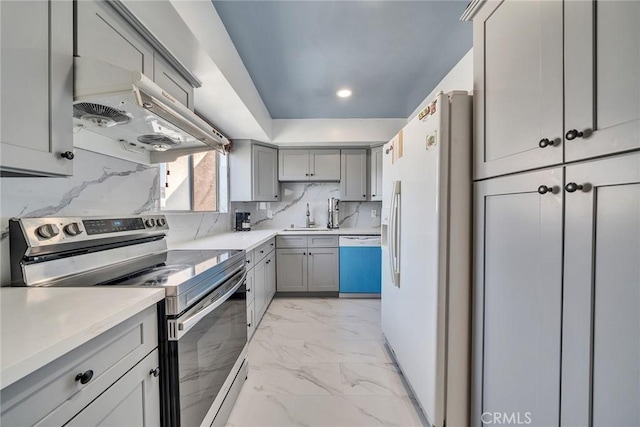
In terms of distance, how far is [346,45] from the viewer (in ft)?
6.52

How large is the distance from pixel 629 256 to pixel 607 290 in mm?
104

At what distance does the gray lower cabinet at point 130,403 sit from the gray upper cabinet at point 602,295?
133cm

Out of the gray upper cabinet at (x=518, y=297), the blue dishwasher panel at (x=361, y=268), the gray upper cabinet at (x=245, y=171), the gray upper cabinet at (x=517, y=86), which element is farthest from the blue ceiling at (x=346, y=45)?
the blue dishwasher panel at (x=361, y=268)

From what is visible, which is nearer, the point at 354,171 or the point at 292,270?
the point at 292,270

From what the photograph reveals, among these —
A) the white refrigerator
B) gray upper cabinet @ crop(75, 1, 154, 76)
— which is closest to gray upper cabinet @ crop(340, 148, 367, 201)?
the white refrigerator

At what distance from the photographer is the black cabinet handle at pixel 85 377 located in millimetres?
640

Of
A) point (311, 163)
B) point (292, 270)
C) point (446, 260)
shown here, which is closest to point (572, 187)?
point (446, 260)

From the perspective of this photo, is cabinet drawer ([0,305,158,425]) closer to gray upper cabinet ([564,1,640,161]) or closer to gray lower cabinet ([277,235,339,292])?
gray upper cabinet ([564,1,640,161])

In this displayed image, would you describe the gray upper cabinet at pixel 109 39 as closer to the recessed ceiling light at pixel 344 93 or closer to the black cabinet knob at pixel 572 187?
the black cabinet knob at pixel 572 187

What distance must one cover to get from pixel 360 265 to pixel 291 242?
985 millimetres

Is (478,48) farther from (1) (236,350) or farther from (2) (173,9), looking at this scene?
(1) (236,350)

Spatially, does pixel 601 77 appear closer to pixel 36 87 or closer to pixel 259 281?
pixel 36 87

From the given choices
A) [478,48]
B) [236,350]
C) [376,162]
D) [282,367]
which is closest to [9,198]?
[236,350]

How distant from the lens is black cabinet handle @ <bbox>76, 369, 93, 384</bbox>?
0.64 meters
